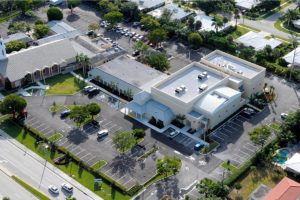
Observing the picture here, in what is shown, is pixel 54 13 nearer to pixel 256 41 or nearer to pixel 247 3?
pixel 256 41

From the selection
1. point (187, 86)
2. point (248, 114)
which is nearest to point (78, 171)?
point (187, 86)

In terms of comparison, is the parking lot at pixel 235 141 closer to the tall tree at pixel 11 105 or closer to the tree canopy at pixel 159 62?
the tree canopy at pixel 159 62

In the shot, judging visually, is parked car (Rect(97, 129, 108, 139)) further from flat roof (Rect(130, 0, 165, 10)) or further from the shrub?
flat roof (Rect(130, 0, 165, 10))

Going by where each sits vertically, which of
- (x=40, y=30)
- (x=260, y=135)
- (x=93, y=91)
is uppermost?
(x=260, y=135)

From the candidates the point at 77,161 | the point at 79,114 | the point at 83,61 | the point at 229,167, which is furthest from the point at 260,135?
the point at 83,61

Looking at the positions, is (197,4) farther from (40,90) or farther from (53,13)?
(40,90)
